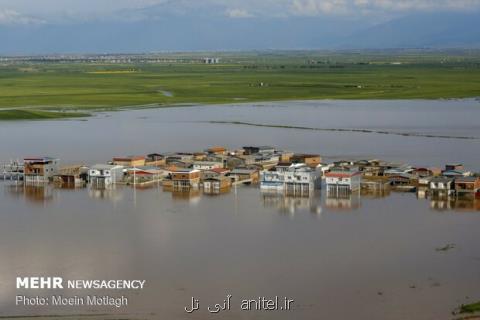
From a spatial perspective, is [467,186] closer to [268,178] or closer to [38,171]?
[268,178]

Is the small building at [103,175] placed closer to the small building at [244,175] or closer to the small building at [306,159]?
the small building at [244,175]

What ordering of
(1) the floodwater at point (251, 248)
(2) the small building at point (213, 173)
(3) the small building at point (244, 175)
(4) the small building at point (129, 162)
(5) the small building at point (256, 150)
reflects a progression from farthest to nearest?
(5) the small building at point (256, 150)
(4) the small building at point (129, 162)
(3) the small building at point (244, 175)
(2) the small building at point (213, 173)
(1) the floodwater at point (251, 248)

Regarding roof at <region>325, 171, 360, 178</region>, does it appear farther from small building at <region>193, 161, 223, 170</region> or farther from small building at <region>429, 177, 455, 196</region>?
small building at <region>193, 161, 223, 170</region>

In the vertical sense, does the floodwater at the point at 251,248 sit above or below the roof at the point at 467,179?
below

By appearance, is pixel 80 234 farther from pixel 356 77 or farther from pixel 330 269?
pixel 356 77

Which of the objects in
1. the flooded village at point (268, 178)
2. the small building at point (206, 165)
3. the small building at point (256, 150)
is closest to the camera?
the flooded village at point (268, 178)

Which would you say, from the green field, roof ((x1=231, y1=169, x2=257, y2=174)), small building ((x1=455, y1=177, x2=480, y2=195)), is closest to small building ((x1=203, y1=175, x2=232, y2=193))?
roof ((x1=231, y1=169, x2=257, y2=174))

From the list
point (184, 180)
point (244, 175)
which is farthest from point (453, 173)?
point (184, 180)

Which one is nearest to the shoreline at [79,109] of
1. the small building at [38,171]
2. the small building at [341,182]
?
the small building at [38,171]
